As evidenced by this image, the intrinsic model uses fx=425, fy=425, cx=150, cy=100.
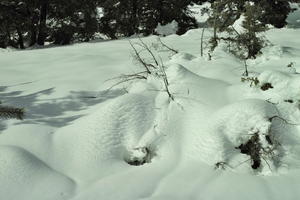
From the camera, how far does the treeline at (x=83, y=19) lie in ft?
54.6

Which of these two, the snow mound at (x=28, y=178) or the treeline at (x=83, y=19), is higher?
the snow mound at (x=28, y=178)

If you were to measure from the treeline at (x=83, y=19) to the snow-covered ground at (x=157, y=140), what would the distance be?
12235 mm

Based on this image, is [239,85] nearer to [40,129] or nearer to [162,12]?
[40,129]

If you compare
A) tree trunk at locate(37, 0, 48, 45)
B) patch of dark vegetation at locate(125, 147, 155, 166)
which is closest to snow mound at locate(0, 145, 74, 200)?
patch of dark vegetation at locate(125, 147, 155, 166)

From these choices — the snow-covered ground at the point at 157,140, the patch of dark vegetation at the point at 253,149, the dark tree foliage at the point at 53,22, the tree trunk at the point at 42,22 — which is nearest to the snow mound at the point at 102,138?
the snow-covered ground at the point at 157,140

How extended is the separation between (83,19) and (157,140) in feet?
47.3

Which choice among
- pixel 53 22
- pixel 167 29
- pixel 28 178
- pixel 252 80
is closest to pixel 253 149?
pixel 252 80

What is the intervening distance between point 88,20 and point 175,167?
571 inches

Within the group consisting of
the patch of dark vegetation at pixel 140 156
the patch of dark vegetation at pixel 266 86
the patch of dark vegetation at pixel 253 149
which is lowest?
the patch of dark vegetation at pixel 140 156

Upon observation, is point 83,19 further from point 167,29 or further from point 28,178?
point 28,178

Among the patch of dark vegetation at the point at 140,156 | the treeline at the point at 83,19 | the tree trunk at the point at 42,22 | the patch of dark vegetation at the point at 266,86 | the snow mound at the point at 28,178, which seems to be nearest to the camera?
the snow mound at the point at 28,178

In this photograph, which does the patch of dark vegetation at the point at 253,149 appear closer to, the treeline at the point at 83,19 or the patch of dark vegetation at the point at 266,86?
the patch of dark vegetation at the point at 266,86

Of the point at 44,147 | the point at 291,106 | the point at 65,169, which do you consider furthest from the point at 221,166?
the point at 44,147

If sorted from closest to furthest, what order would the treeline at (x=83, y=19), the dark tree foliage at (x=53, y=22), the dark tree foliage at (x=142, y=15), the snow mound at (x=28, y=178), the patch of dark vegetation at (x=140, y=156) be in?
the snow mound at (x=28, y=178) → the patch of dark vegetation at (x=140, y=156) → the dark tree foliage at (x=53, y=22) → the treeline at (x=83, y=19) → the dark tree foliage at (x=142, y=15)
